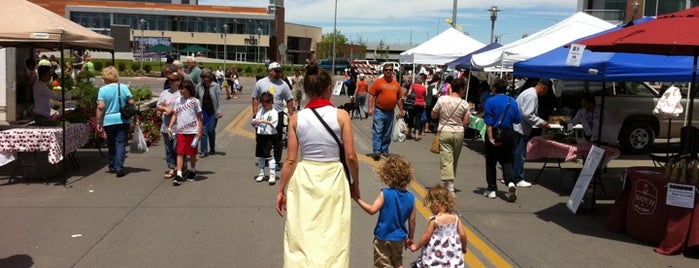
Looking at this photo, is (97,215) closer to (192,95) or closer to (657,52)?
(192,95)

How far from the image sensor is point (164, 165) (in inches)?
422

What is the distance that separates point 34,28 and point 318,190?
621 cm

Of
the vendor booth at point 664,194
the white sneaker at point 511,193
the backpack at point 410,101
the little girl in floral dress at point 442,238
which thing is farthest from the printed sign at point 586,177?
the backpack at point 410,101

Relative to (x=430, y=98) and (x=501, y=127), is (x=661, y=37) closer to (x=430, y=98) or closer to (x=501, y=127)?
(x=501, y=127)

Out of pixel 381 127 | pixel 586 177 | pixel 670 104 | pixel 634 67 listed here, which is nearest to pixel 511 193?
pixel 586 177

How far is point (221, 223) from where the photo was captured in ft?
22.6

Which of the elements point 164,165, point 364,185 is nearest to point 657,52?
point 364,185

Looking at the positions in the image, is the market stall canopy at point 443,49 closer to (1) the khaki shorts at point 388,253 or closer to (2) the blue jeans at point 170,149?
(2) the blue jeans at point 170,149

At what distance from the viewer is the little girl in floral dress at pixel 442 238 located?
A: 169 inches

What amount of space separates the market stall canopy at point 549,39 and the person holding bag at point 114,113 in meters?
7.81

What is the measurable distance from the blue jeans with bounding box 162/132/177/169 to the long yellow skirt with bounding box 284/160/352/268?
5.64 metres

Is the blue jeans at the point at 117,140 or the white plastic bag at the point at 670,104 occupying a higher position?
the white plastic bag at the point at 670,104

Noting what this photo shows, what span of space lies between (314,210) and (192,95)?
5589 millimetres

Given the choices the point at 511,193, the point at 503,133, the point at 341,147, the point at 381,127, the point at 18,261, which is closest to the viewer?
the point at 341,147
